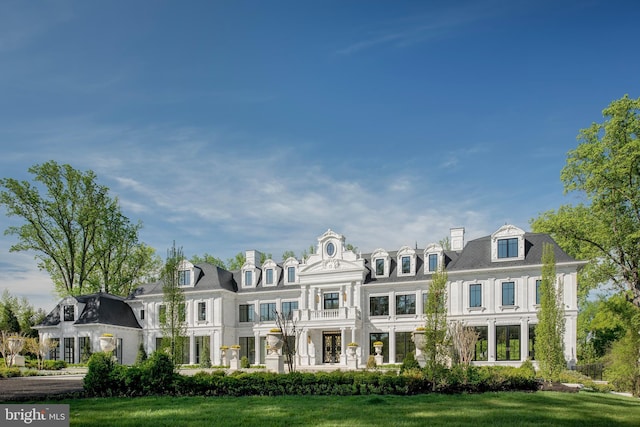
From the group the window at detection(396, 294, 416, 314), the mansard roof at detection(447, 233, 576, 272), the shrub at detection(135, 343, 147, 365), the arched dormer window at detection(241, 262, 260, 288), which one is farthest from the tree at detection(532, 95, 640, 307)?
the shrub at detection(135, 343, 147, 365)

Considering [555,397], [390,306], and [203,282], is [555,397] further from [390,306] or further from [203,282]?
[203,282]

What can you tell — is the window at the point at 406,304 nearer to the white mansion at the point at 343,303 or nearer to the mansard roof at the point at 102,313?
the white mansion at the point at 343,303

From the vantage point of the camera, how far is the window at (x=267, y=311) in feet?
124

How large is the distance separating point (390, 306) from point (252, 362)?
36.1ft

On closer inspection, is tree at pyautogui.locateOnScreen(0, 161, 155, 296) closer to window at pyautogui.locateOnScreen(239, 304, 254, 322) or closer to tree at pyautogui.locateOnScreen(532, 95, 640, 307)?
window at pyautogui.locateOnScreen(239, 304, 254, 322)

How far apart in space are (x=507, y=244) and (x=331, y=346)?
12895 millimetres

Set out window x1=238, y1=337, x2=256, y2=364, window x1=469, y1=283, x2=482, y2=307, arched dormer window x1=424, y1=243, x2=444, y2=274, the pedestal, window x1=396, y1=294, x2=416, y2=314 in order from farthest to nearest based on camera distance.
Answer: window x1=238, y1=337, x2=256, y2=364
window x1=396, y1=294, x2=416, y2=314
arched dormer window x1=424, y1=243, x2=444, y2=274
window x1=469, y1=283, x2=482, y2=307
the pedestal

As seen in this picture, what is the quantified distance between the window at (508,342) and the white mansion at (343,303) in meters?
0.06

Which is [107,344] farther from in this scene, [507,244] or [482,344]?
[507,244]

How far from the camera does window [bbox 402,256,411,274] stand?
34.1 meters

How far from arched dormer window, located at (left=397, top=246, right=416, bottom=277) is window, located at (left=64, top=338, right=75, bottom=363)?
24.1m

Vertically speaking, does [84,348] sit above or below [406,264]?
below

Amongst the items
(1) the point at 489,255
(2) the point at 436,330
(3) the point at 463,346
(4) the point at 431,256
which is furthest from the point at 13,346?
(1) the point at 489,255

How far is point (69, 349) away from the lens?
1529 inches
